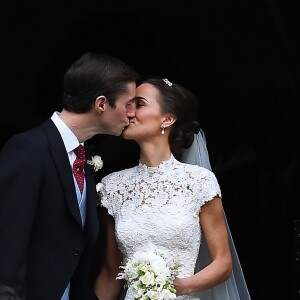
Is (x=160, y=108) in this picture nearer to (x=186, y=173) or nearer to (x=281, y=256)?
(x=186, y=173)

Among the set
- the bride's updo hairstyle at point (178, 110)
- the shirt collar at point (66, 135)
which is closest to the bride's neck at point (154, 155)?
the bride's updo hairstyle at point (178, 110)

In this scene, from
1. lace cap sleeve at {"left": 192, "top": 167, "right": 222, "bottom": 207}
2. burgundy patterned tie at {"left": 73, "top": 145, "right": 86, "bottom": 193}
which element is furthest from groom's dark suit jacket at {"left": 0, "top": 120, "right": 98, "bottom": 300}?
lace cap sleeve at {"left": 192, "top": 167, "right": 222, "bottom": 207}

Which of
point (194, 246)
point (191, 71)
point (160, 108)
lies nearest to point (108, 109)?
point (160, 108)

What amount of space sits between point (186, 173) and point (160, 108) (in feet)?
1.13

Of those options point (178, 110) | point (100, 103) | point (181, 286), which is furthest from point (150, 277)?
point (178, 110)

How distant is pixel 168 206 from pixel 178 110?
1.62 feet

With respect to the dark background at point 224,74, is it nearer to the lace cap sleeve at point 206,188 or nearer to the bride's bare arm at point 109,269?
the bride's bare arm at point 109,269

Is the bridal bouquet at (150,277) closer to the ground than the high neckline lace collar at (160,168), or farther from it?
closer to the ground

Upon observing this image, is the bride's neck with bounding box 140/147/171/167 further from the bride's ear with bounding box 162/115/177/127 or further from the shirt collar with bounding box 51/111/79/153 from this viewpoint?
the shirt collar with bounding box 51/111/79/153

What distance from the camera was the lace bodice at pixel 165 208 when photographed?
4.95m

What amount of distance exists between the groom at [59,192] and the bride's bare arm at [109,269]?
28 cm

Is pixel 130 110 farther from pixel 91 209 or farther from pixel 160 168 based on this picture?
pixel 91 209

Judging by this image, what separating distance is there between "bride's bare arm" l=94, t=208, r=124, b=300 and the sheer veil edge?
1.33 feet

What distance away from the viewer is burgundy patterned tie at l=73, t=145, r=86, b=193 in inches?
190
